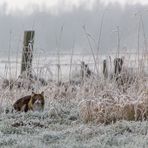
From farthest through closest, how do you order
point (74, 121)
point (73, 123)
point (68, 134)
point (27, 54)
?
point (27, 54), point (74, 121), point (73, 123), point (68, 134)

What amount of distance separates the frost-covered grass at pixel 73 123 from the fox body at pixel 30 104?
14 centimetres

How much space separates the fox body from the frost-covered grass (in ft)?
0.47

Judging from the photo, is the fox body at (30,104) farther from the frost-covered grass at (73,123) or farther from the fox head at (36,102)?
the frost-covered grass at (73,123)

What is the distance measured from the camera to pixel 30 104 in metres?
7.99

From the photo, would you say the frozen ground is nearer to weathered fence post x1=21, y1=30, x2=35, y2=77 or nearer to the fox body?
the fox body

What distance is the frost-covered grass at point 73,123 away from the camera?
4.98 meters

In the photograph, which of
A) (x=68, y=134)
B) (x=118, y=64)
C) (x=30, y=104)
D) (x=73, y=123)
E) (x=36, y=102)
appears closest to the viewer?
(x=68, y=134)

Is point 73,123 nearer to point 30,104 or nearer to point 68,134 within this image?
point 68,134

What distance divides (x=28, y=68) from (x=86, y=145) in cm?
476

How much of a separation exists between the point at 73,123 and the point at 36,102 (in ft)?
5.34

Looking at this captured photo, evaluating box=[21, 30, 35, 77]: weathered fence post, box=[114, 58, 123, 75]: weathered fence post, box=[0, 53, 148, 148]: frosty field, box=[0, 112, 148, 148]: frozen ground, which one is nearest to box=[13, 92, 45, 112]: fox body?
box=[0, 53, 148, 148]: frosty field

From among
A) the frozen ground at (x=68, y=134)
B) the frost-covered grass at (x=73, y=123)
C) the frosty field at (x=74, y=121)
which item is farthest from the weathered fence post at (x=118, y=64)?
the frozen ground at (x=68, y=134)

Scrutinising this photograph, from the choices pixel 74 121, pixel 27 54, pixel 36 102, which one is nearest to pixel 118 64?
pixel 36 102

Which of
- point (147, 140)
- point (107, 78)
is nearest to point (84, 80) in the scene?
point (107, 78)
